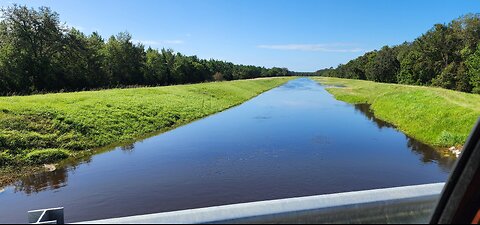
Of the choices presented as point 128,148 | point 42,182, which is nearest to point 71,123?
point 128,148

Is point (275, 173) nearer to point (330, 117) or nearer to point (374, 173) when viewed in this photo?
point (374, 173)

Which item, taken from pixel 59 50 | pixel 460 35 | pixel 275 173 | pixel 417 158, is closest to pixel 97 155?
pixel 275 173

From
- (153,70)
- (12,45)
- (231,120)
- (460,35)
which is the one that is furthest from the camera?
(153,70)

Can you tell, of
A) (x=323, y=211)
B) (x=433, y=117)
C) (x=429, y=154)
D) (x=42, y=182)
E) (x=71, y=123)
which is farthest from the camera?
(x=433, y=117)

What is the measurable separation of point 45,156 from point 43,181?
282cm

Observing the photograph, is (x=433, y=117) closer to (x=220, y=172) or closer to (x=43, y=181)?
(x=220, y=172)

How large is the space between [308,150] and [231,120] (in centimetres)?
1272

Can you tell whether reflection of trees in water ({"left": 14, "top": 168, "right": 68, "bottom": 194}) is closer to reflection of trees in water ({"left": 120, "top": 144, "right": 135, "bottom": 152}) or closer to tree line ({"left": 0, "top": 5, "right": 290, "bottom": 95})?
reflection of trees in water ({"left": 120, "top": 144, "right": 135, "bottom": 152})

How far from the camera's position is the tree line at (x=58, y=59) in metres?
40.2

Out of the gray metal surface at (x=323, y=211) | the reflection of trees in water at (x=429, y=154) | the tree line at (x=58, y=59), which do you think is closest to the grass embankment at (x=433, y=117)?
the reflection of trees in water at (x=429, y=154)

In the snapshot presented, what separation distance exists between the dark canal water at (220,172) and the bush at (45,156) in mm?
1202

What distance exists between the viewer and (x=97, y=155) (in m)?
17.5

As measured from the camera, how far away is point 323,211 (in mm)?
3314

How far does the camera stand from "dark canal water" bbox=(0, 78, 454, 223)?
36.9ft
